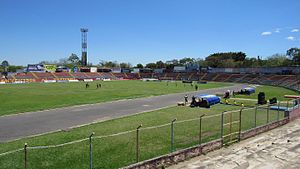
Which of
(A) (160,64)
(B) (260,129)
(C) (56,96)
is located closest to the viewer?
(B) (260,129)

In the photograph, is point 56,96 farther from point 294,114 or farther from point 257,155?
point 257,155

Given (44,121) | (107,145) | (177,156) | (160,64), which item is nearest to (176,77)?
(160,64)

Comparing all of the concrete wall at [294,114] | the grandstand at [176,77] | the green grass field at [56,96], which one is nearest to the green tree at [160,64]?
the grandstand at [176,77]

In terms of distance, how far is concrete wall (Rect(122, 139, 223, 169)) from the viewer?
10.2 meters

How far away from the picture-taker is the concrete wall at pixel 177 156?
1022 cm

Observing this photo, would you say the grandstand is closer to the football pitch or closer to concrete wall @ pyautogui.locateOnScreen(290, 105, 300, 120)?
concrete wall @ pyautogui.locateOnScreen(290, 105, 300, 120)

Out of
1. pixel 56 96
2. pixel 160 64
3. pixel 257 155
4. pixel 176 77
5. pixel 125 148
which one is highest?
pixel 160 64

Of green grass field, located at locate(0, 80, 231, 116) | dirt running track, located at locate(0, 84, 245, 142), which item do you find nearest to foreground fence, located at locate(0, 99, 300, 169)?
dirt running track, located at locate(0, 84, 245, 142)

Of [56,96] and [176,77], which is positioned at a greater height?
[176,77]

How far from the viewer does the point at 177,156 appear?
11.4m

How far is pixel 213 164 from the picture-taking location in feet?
36.3

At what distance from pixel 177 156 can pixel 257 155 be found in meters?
4.00

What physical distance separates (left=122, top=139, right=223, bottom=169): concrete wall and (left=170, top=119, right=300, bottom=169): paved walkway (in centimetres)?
26

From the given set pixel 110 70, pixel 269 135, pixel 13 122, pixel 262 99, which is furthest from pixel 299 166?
pixel 110 70
